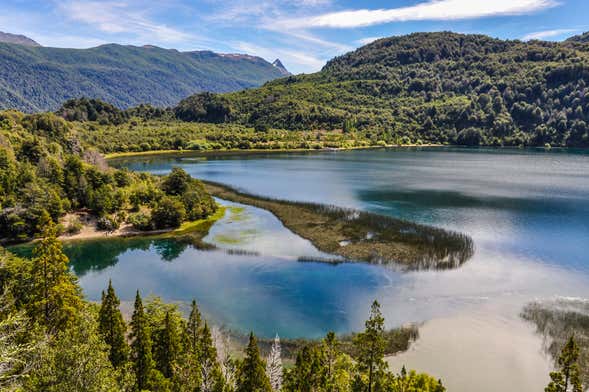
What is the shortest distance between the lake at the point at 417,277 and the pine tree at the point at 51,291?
13.7 meters

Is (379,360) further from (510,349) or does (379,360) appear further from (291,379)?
(510,349)

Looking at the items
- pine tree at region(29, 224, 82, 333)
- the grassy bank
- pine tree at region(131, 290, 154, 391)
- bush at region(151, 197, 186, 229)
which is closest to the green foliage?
pine tree at region(131, 290, 154, 391)

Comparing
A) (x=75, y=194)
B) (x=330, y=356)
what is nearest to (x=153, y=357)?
(x=330, y=356)

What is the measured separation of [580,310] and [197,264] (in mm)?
42545

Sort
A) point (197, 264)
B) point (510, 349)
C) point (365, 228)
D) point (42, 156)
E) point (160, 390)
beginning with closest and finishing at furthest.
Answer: point (160, 390), point (510, 349), point (197, 264), point (365, 228), point (42, 156)

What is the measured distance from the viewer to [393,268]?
50.4 m

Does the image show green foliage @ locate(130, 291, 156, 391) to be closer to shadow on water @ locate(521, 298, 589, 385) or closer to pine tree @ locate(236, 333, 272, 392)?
pine tree @ locate(236, 333, 272, 392)

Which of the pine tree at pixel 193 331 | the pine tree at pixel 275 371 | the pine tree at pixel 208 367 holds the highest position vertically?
the pine tree at pixel 193 331

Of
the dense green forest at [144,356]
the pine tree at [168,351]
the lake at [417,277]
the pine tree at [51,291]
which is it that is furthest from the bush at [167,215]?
the pine tree at [168,351]

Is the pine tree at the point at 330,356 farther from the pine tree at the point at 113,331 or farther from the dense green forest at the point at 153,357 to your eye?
the pine tree at the point at 113,331

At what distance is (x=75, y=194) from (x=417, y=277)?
192ft

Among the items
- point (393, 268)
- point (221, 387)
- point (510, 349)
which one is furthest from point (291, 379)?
point (393, 268)

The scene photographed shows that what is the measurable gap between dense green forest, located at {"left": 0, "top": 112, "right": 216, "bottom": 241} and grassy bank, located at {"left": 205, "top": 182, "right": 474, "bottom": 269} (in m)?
18.1

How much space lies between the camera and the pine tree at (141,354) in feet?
83.6
